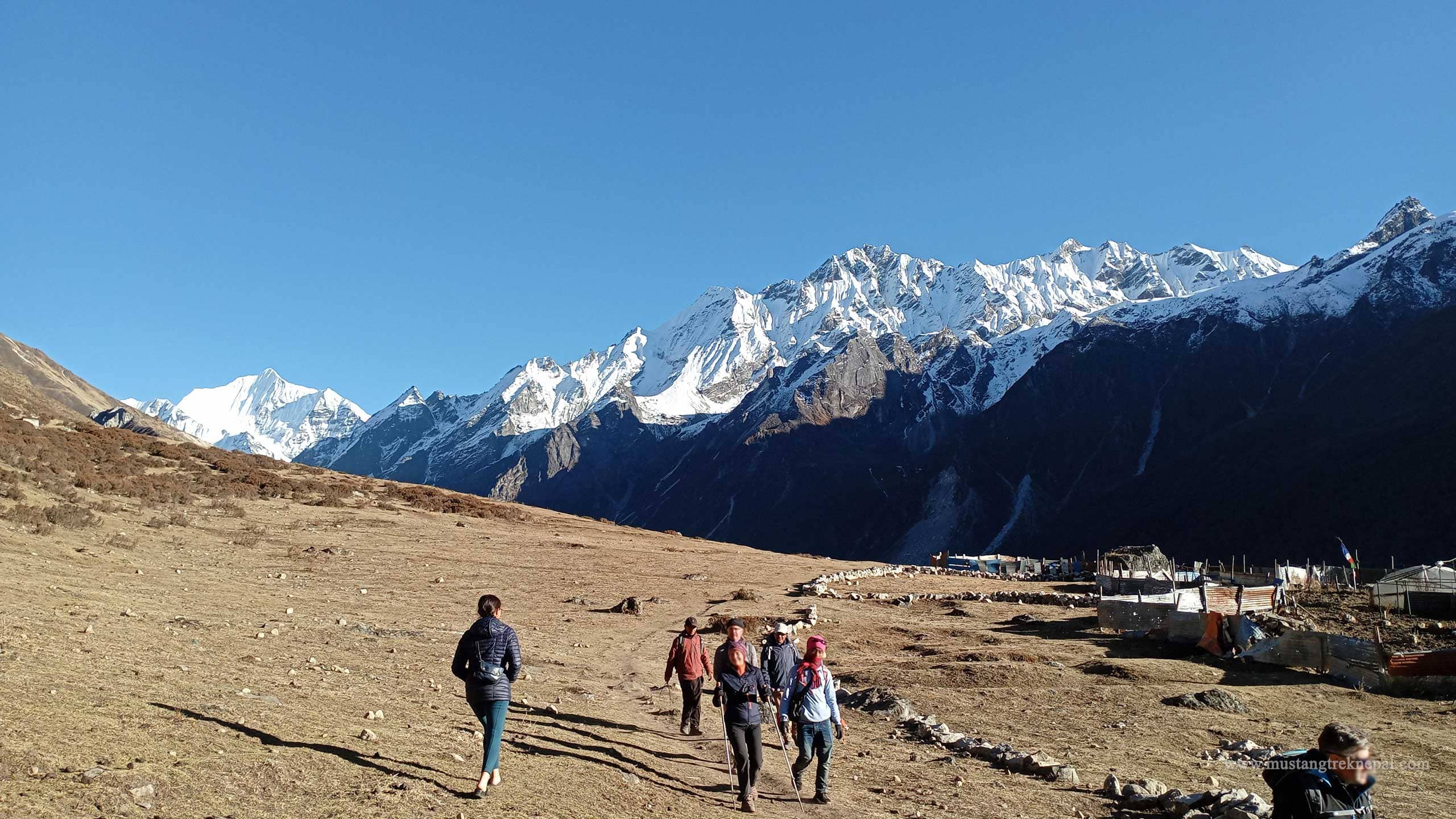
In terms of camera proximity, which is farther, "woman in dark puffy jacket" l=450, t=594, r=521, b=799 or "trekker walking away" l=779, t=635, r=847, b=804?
"trekker walking away" l=779, t=635, r=847, b=804

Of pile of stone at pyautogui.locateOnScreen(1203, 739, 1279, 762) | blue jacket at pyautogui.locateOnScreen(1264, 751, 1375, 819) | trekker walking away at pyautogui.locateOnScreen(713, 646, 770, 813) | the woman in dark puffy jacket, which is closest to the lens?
blue jacket at pyautogui.locateOnScreen(1264, 751, 1375, 819)

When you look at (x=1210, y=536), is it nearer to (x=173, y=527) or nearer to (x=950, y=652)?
(x=950, y=652)

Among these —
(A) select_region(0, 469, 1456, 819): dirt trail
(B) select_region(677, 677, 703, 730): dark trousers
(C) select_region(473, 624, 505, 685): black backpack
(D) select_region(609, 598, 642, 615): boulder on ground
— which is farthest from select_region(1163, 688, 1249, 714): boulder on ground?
(D) select_region(609, 598, 642, 615): boulder on ground

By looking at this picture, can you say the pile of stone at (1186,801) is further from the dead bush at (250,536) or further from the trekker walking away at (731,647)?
the dead bush at (250,536)

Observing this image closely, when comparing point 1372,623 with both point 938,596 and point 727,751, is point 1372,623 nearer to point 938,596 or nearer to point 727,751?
point 938,596

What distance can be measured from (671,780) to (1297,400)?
201823mm

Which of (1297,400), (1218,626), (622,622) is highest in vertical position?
(1297,400)

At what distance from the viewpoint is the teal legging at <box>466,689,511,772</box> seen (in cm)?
948

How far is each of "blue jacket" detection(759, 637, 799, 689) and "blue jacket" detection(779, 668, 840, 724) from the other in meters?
0.63

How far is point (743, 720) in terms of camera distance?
1084 centimetres

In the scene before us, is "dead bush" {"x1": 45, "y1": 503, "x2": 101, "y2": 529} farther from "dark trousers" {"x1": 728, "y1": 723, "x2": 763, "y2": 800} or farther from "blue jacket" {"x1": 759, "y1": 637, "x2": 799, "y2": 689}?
"dark trousers" {"x1": 728, "y1": 723, "x2": 763, "y2": 800}

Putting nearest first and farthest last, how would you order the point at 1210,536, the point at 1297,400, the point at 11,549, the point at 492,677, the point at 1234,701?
1. the point at 492,677
2. the point at 1234,701
3. the point at 11,549
4. the point at 1210,536
5. the point at 1297,400

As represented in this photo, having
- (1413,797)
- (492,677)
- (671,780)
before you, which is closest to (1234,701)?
(1413,797)

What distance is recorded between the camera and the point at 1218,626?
24.5m
